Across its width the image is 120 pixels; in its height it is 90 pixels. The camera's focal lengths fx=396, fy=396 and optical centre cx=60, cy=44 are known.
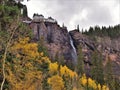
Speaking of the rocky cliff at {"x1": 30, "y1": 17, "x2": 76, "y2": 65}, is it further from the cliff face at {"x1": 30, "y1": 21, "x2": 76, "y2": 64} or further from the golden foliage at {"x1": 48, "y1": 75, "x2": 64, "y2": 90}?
the golden foliage at {"x1": 48, "y1": 75, "x2": 64, "y2": 90}

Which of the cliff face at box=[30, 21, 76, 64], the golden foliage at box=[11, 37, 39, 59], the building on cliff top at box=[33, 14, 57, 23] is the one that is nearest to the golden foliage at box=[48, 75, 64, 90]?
the golden foliage at box=[11, 37, 39, 59]

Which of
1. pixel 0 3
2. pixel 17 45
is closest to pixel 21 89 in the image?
pixel 17 45

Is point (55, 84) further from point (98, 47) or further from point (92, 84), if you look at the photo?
point (98, 47)

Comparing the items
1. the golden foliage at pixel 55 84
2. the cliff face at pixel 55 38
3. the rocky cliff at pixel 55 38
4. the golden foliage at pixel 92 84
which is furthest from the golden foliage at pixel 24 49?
the cliff face at pixel 55 38

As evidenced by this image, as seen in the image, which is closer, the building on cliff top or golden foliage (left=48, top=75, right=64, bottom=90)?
golden foliage (left=48, top=75, right=64, bottom=90)

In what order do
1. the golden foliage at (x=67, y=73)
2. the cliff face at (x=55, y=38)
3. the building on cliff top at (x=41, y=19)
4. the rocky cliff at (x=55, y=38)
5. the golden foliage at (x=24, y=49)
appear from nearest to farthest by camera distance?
the golden foliage at (x=24, y=49), the golden foliage at (x=67, y=73), the rocky cliff at (x=55, y=38), the cliff face at (x=55, y=38), the building on cliff top at (x=41, y=19)

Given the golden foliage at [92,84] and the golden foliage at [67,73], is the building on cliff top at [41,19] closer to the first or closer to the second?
the golden foliage at [67,73]

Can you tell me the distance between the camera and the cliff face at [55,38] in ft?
531

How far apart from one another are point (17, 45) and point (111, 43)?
177764 millimetres

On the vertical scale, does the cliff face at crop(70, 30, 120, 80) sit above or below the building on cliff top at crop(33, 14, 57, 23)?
below

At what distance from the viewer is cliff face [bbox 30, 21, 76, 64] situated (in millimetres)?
Answer: 161875

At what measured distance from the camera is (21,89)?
2598 cm

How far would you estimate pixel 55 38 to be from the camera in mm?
167125

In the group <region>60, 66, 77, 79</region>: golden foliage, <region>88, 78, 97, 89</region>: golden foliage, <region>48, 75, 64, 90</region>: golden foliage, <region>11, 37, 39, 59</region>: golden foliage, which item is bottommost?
<region>88, 78, 97, 89</region>: golden foliage
